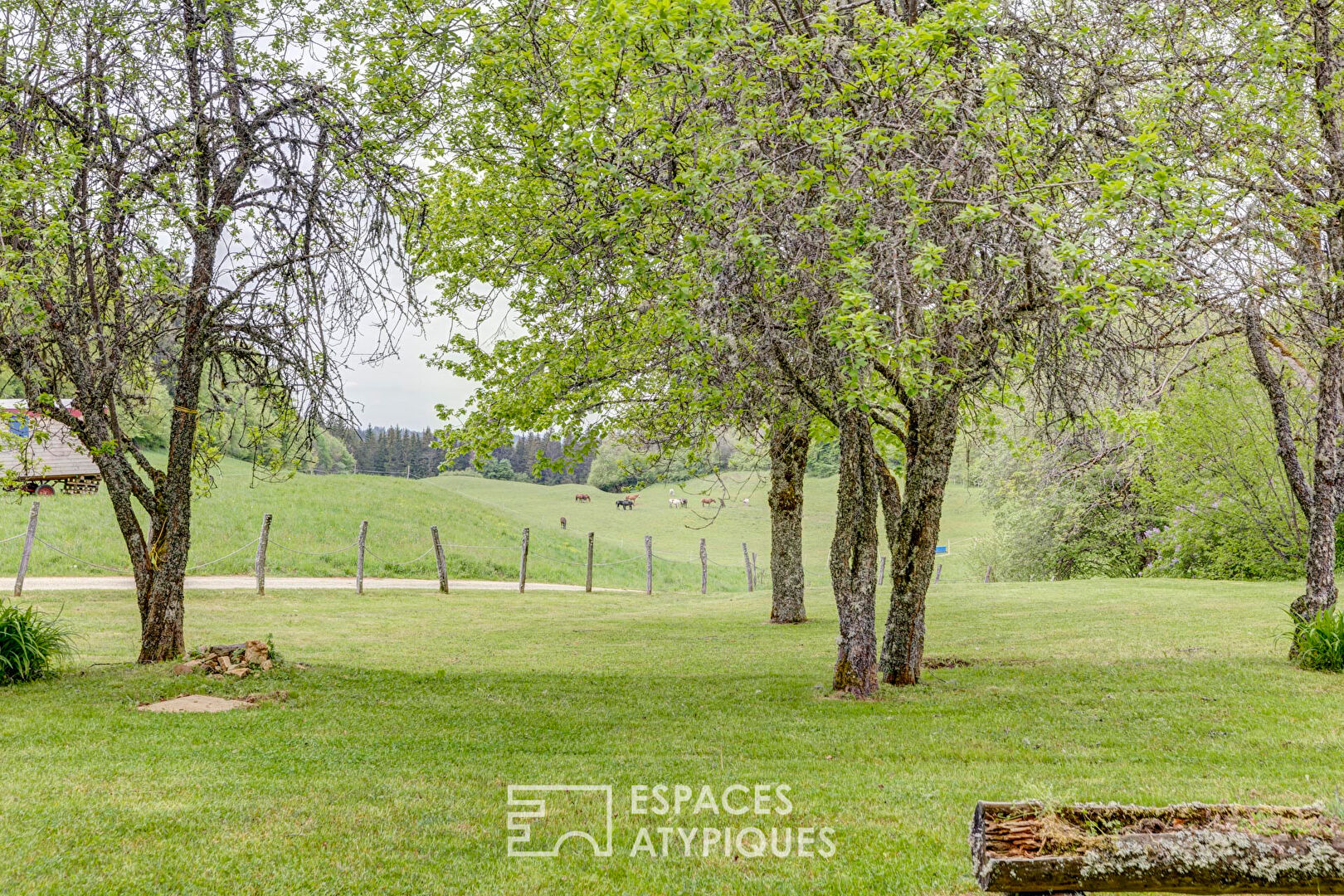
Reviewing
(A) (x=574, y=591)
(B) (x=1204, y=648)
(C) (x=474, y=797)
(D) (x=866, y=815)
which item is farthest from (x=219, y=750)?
(A) (x=574, y=591)

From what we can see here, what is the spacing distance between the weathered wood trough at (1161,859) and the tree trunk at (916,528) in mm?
7388

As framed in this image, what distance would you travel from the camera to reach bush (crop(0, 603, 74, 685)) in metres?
9.80

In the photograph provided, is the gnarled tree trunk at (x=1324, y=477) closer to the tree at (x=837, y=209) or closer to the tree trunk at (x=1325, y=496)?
the tree trunk at (x=1325, y=496)

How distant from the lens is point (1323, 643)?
10.7 metres

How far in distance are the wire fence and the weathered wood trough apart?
2095 centimetres

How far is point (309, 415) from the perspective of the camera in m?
10.0

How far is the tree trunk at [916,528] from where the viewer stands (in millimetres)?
10180

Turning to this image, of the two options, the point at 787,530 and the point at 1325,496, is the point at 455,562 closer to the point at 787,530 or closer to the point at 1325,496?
the point at 787,530

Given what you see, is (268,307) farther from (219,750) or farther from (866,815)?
(866,815)

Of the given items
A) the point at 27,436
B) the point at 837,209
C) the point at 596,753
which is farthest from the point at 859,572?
the point at 27,436

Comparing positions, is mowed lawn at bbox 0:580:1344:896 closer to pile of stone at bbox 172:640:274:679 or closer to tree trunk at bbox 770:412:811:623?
pile of stone at bbox 172:640:274:679

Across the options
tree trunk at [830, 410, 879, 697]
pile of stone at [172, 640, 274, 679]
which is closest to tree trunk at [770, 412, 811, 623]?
tree trunk at [830, 410, 879, 697]

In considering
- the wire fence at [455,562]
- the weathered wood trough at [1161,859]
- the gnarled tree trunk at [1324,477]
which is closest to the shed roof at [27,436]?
the wire fence at [455,562]

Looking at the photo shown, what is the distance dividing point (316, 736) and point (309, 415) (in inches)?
151
